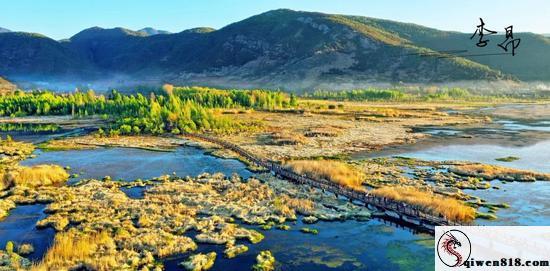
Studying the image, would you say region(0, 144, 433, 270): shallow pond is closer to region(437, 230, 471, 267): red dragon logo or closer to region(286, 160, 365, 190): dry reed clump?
region(437, 230, 471, 267): red dragon logo

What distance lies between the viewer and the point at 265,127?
447 feet

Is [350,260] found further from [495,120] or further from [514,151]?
[495,120]

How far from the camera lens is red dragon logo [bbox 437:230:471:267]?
32716 mm

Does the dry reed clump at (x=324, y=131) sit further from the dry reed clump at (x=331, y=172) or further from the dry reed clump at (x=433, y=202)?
the dry reed clump at (x=433, y=202)

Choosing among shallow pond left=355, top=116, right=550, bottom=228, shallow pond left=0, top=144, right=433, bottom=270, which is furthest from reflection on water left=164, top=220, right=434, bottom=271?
shallow pond left=355, top=116, right=550, bottom=228

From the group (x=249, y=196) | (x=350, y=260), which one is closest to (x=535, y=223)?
(x=350, y=260)

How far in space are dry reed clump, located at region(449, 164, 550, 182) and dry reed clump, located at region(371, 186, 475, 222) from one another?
57.8 ft

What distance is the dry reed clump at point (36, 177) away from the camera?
208 ft

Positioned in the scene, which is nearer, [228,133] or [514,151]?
[514,151]

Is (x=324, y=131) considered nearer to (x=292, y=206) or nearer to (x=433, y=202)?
(x=292, y=206)

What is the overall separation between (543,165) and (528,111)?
5299 inches

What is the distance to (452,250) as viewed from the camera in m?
33.4

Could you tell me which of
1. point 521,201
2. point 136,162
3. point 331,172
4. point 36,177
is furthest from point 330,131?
point 36,177

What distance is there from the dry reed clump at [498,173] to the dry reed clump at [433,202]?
694 inches
